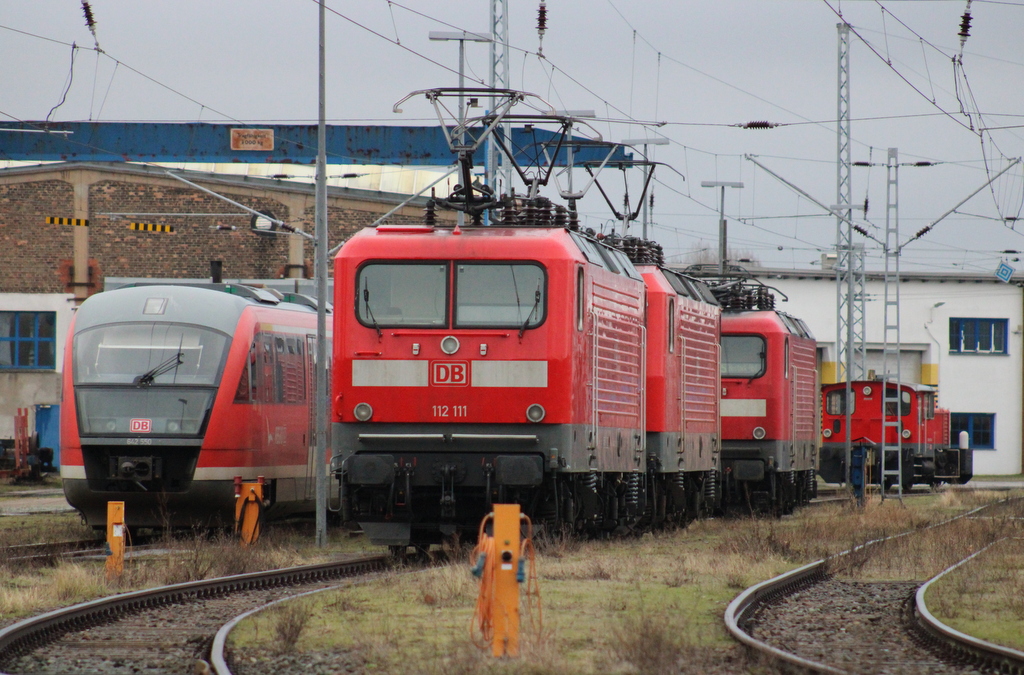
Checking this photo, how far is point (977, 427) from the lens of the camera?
57.0 meters

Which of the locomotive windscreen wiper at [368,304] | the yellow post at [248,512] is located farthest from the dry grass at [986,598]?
the yellow post at [248,512]

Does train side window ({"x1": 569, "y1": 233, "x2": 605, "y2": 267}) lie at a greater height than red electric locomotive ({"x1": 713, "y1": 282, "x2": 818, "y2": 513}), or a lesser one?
greater

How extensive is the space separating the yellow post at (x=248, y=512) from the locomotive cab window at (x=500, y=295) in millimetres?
4028

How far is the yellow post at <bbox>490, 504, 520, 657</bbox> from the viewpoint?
8719 millimetres

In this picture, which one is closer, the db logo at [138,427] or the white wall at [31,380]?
the db logo at [138,427]

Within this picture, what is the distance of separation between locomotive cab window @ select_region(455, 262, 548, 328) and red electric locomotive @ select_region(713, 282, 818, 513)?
1079 cm

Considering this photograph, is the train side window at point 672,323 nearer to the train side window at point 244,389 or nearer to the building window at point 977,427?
the train side window at point 244,389

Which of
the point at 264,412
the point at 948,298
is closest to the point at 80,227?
the point at 264,412

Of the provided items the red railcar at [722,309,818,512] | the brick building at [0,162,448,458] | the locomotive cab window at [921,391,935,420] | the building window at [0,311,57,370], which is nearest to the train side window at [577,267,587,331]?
the red railcar at [722,309,818,512]

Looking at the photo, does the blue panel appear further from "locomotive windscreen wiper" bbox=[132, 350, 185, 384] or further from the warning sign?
"locomotive windscreen wiper" bbox=[132, 350, 185, 384]

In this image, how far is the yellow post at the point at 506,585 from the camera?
343 inches

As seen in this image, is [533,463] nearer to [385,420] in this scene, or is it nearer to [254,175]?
[385,420]

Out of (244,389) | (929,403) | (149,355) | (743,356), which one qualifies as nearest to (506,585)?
(244,389)

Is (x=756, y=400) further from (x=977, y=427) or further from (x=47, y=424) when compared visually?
(x=977, y=427)
